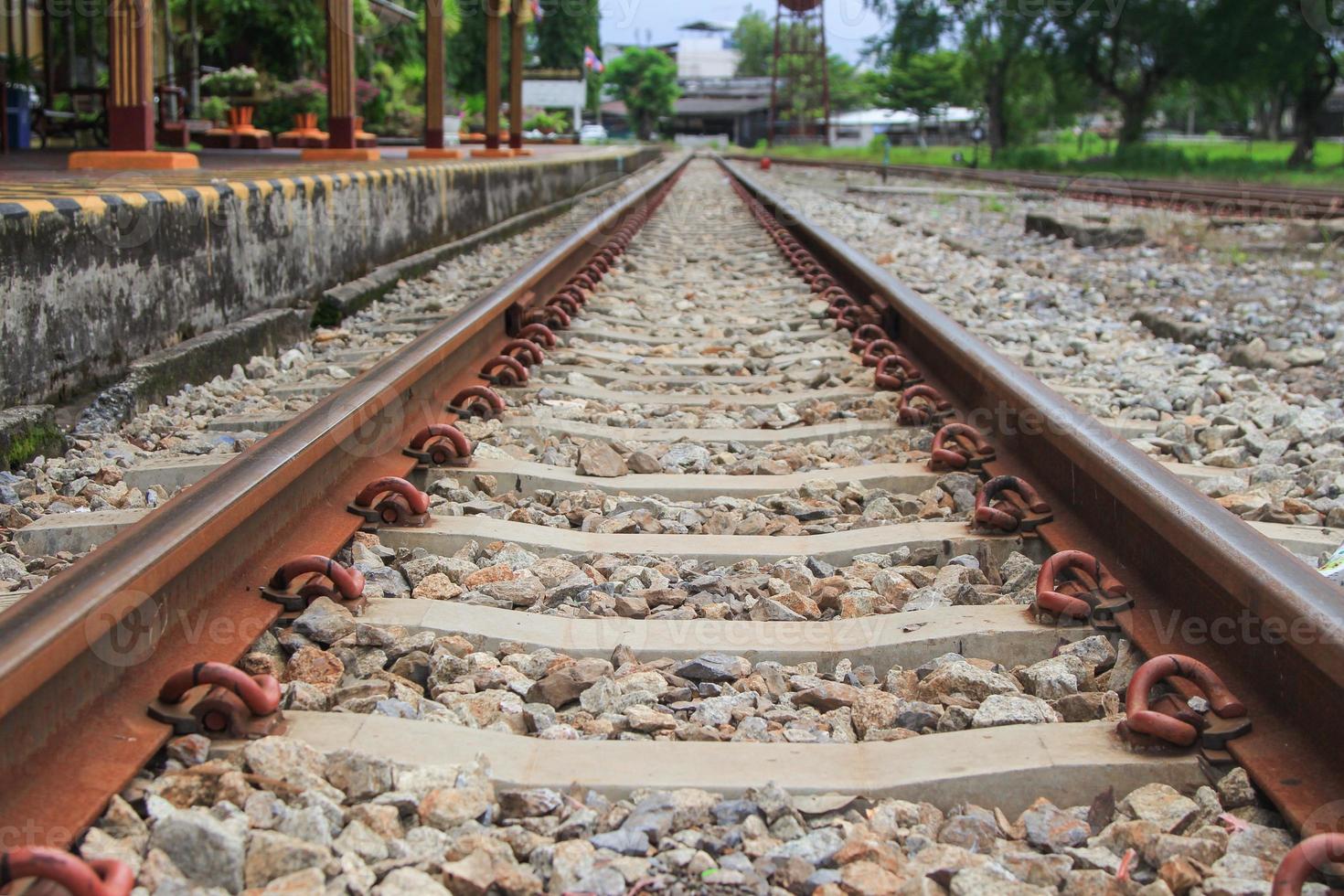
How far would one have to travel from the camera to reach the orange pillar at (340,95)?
31.0 feet

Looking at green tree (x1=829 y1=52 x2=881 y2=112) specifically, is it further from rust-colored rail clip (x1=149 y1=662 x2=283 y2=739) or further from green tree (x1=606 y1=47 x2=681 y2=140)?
rust-colored rail clip (x1=149 y1=662 x2=283 y2=739)

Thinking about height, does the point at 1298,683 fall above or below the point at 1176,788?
above

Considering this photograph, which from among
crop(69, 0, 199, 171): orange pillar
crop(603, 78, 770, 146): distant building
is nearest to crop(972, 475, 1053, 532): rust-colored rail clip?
crop(69, 0, 199, 171): orange pillar

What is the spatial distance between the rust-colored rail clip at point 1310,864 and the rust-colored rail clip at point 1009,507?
47.8 inches

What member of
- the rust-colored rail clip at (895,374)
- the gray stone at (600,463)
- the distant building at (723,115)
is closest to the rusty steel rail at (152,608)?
the gray stone at (600,463)

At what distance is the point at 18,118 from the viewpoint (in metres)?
11.1

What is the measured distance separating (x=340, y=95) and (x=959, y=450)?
7.86m

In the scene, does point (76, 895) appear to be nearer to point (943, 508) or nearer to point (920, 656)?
point (920, 656)

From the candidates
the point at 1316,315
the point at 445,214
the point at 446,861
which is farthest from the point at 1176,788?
the point at 445,214

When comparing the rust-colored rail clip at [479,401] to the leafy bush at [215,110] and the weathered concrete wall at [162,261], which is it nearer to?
the weathered concrete wall at [162,261]

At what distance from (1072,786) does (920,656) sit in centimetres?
44

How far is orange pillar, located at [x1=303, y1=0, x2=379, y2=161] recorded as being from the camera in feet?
31.0

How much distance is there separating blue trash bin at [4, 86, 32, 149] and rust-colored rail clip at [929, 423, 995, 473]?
1002cm

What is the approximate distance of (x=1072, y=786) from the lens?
5.41 feet
